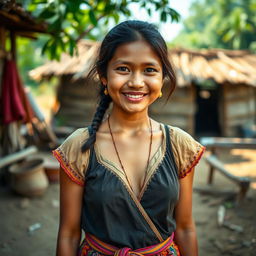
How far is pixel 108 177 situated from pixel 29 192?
373 cm

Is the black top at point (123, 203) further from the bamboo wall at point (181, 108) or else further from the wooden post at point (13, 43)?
the bamboo wall at point (181, 108)

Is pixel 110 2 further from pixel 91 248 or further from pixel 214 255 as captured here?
pixel 214 255

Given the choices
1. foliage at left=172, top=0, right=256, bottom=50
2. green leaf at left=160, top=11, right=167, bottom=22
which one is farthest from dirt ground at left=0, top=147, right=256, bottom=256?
foliage at left=172, top=0, right=256, bottom=50

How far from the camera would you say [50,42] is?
310 centimetres

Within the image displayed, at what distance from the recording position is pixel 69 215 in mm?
1467

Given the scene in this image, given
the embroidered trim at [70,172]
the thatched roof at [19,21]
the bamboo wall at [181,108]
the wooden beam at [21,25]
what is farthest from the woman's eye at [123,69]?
the bamboo wall at [181,108]

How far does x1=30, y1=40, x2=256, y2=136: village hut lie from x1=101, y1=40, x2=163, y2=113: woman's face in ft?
25.5

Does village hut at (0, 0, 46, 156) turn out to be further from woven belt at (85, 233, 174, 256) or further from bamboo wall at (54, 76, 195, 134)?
bamboo wall at (54, 76, 195, 134)

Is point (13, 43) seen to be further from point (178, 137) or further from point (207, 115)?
point (207, 115)

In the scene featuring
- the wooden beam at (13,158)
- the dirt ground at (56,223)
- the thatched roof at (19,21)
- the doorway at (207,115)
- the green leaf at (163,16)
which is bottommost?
the doorway at (207,115)

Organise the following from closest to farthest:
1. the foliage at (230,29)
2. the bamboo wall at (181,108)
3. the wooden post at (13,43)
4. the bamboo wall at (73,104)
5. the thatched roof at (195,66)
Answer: the wooden post at (13,43) → the thatched roof at (195,66) → the bamboo wall at (181,108) → the bamboo wall at (73,104) → the foliage at (230,29)

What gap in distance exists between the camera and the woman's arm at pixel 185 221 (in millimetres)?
1540

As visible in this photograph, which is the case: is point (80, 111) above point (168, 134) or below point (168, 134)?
below

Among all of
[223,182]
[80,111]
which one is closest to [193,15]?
[80,111]
